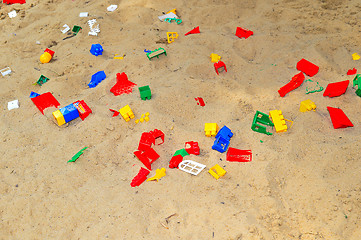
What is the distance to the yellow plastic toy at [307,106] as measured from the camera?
229 centimetres

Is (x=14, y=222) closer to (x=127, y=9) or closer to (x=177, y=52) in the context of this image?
(x=177, y=52)

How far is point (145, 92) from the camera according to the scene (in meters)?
2.46

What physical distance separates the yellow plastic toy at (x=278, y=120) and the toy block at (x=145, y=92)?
99 centimetres

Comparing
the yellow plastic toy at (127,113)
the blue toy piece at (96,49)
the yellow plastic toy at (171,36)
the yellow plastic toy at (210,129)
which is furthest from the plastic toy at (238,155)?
the blue toy piece at (96,49)

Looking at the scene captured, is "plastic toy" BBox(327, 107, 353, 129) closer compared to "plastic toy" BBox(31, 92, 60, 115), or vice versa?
"plastic toy" BBox(327, 107, 353, 129)

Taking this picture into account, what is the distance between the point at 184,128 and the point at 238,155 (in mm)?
475

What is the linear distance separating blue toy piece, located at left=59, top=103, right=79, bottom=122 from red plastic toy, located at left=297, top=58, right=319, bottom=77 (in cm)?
199

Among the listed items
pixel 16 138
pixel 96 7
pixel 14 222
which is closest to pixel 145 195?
pixel 14 222

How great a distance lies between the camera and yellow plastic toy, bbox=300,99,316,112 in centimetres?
229

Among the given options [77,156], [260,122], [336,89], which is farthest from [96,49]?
[336,89]

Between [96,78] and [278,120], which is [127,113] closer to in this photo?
[96,78]

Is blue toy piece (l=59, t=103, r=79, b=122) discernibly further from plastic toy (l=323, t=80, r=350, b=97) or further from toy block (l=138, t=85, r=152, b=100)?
plastic toy (l=323, t=80, r=350, b=97)

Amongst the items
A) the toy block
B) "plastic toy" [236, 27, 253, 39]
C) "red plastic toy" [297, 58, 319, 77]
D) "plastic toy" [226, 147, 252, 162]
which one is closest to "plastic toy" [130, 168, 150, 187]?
"plastic toy" [226, 147, 252, 162]

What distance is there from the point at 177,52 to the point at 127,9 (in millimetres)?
1065
